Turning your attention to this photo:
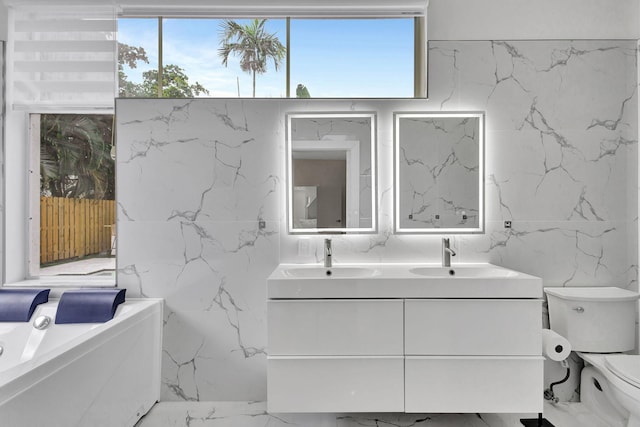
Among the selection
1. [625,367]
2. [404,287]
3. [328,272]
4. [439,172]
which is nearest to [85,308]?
[328,272]

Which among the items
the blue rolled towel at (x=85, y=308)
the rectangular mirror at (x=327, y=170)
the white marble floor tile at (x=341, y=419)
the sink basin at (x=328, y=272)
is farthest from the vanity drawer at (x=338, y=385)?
the blue rolled towel at (x=85, y=308)

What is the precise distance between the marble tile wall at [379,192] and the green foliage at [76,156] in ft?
1.02

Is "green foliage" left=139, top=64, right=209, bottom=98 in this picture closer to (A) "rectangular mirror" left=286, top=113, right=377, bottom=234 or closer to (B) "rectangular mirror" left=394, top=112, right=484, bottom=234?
(A) "rectangular mirror" left=286, top=113, right=377, bottom=234

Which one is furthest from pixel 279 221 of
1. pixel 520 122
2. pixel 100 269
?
pixel 520 122

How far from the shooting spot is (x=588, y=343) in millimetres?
1979

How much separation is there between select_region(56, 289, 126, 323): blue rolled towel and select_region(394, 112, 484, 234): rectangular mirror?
1.72 metres

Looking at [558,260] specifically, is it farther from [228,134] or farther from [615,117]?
[228,134]

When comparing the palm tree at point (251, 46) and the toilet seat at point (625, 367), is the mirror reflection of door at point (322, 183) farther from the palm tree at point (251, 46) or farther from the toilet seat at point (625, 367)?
the toilet seat at point (625, 367)

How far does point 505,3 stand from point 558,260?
161 centimetres

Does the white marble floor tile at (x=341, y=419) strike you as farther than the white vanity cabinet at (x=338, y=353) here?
Yes

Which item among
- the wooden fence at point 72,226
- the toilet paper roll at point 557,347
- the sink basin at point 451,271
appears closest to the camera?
the toilet paper roll at point 557,347

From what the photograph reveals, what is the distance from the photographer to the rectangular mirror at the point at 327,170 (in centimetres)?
224

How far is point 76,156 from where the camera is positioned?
2441 millimetres

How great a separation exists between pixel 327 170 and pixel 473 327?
3.87ft
